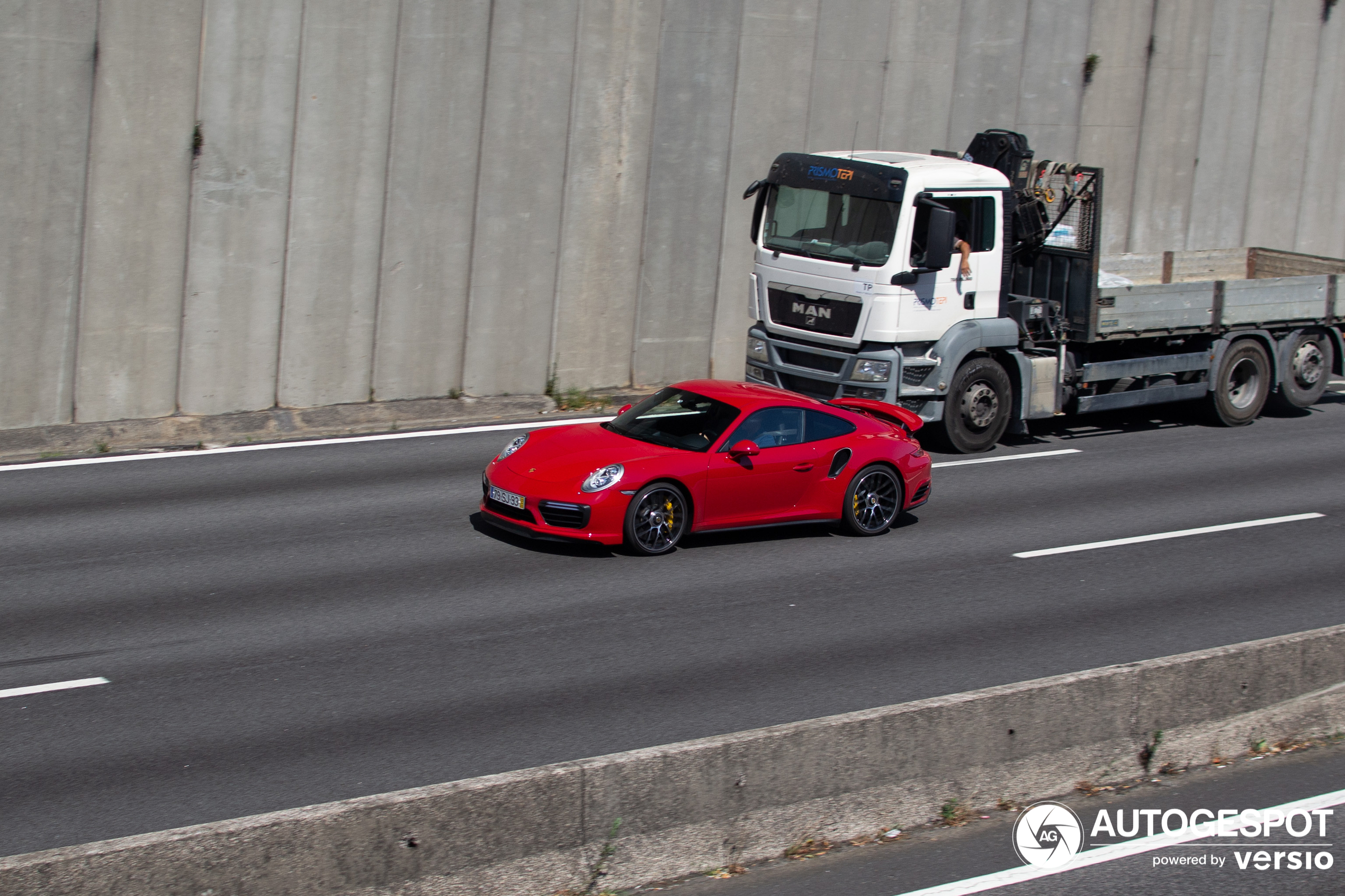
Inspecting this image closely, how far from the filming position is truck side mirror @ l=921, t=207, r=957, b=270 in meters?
14.2

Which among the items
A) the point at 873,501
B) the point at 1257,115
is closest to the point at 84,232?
the point at 873,501

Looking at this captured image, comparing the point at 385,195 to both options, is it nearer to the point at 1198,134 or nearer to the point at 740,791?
the point at 740,791

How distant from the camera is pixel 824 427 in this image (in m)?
12.2

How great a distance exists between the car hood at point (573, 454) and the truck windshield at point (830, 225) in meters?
4.12

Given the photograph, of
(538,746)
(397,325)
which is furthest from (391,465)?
(538,746)

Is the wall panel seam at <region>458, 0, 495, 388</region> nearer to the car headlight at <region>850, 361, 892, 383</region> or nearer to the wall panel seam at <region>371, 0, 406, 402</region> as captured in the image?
the wall panel seam at <region>371, 0, 406, 402</region>

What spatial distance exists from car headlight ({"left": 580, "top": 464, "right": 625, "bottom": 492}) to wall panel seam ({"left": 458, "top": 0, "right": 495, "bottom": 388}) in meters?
7.01

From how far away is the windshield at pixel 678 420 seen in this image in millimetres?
11711

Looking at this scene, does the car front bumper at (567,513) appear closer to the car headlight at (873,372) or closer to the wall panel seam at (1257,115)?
the car headlight at (873,372)

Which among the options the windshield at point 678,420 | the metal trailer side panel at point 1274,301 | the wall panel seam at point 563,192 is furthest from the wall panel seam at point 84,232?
the metal trailer side panel at point 1274,301

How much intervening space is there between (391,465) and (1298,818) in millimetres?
9656

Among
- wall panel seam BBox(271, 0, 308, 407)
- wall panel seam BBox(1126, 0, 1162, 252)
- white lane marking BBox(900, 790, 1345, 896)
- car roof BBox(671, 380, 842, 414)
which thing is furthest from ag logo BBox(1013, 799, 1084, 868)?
wall panel seam BBox(1126, 0, 1162, 252)

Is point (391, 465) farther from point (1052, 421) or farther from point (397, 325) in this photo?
point (1052, 421)

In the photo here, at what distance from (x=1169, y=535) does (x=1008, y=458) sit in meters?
3.14
